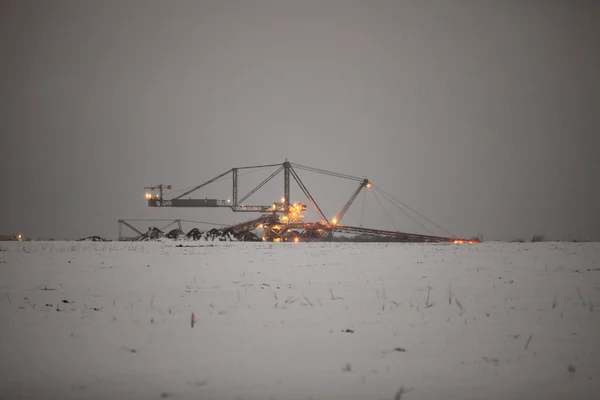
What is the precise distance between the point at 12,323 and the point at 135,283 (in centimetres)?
491

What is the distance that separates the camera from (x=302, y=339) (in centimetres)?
674

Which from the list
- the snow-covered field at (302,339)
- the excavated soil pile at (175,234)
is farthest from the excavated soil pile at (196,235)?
the snow-covered field at (302,339)

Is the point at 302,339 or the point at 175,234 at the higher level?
A: the point at 175,234

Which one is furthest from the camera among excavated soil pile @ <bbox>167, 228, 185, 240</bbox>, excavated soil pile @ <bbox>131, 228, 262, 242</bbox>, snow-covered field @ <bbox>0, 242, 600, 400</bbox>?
excavated soil pile @ <bbox>167, 228, 185, 240</bbox>

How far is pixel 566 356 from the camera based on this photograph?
5770 mm

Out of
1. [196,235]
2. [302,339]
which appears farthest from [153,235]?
[302,339]

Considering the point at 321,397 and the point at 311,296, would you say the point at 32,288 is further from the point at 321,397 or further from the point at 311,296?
the point at 321,397

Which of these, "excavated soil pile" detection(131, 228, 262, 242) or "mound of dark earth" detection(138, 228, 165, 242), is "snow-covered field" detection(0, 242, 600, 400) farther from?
"mound of dark earth" detection(138, 228, 165, 242)

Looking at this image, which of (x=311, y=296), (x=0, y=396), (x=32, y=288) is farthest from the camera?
(x=32, y=288)

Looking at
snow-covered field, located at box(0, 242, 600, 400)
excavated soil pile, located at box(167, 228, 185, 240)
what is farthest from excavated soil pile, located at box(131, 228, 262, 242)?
snow-covered field, located at box(0, 242, 600, 400)

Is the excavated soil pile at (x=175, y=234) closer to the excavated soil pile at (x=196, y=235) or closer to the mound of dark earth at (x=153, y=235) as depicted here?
the excavated soil pile at (x=196, y=235)

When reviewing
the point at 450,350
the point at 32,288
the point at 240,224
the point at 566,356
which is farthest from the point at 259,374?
the point at 240,224

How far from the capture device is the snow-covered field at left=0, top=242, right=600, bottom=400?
4.92m

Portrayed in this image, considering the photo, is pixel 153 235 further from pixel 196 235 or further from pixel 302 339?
pixel 302 339
